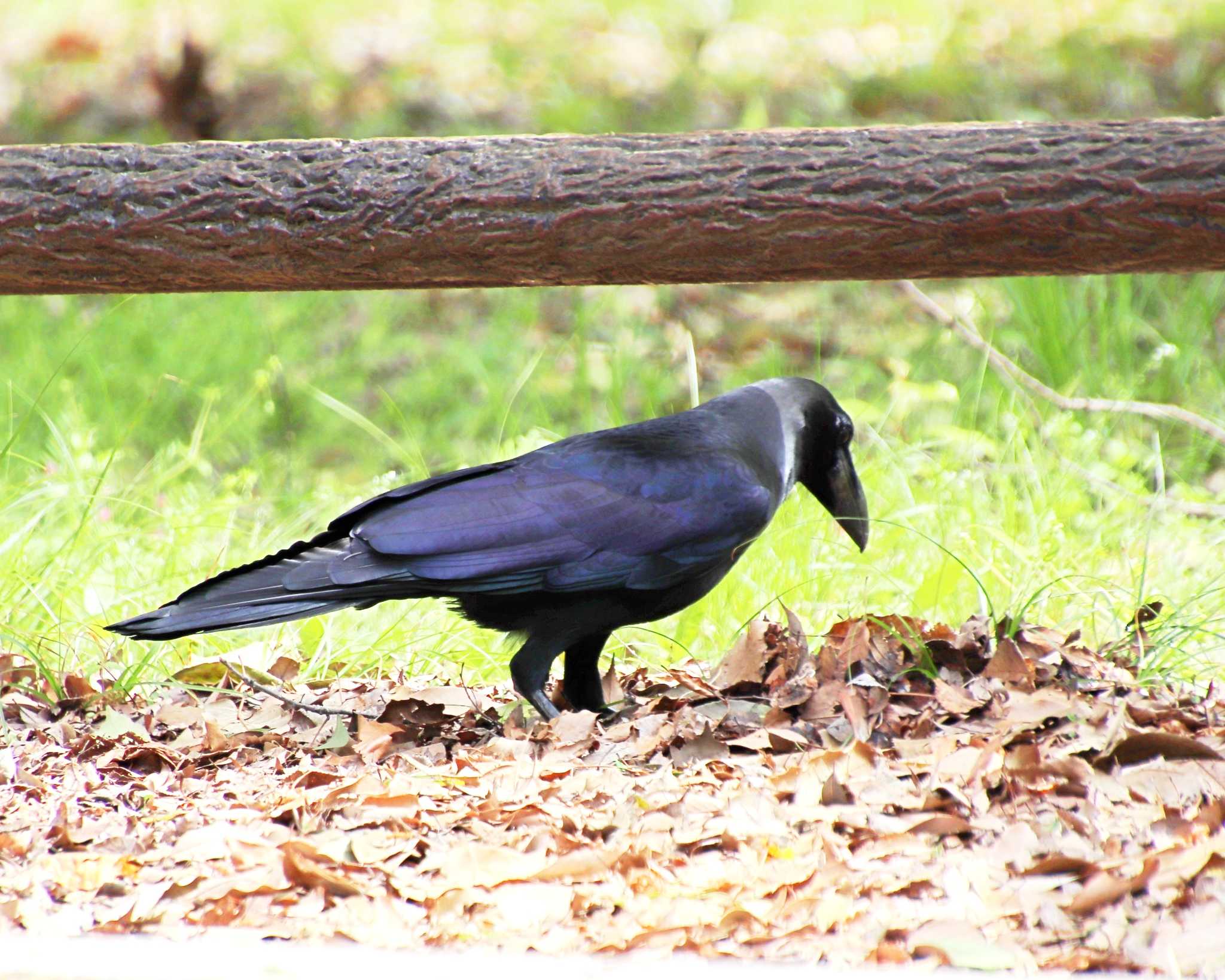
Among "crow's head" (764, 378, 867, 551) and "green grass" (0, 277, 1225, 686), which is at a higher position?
"crow's head" (764, 378, 867, 551)

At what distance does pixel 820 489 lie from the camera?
3.51 meters

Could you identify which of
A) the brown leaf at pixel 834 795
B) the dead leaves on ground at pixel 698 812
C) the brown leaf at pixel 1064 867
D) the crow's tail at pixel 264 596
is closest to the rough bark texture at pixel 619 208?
the crow's tail at pixel 264 596

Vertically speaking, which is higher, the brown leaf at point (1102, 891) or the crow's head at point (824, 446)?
the crow's head at point (824, 446)

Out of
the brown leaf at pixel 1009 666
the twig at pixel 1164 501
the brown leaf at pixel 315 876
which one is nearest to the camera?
the brown leaf at pixel 315 876

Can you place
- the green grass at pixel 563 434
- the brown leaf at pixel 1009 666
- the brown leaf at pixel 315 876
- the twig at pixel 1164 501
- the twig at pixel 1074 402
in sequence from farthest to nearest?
the twig at pixel 1074 402 < the twig at pixel 1164 501 < the green grass at pixel 563 434 < the brown leaf at pixel 1009 666 < the brown leaf at pixel 315 876

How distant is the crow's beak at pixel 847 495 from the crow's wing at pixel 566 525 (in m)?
0.51

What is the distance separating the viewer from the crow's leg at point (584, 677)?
9.91ft

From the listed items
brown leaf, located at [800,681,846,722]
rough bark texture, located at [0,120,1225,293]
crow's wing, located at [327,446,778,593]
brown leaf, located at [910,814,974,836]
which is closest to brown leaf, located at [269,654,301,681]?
crow's wing, located at [327,446,778,593]

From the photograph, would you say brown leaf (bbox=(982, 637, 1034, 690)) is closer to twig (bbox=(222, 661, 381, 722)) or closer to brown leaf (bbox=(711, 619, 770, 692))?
brown leaf (bbox=(711, 619, 770, 692))

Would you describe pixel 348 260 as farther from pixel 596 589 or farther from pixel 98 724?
pixel 98 724

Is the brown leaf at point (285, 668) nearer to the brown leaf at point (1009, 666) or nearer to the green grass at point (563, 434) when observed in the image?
the green grass at point (563, 434)

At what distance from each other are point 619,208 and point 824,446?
3.68ft

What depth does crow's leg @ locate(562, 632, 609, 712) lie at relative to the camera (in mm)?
3021

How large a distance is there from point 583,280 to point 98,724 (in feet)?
4.67
